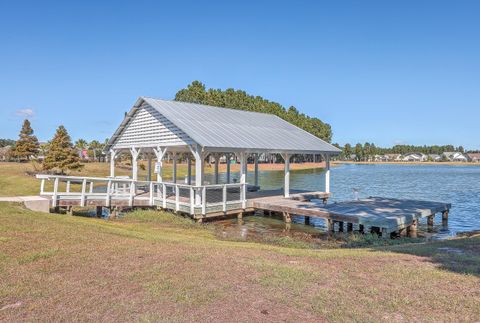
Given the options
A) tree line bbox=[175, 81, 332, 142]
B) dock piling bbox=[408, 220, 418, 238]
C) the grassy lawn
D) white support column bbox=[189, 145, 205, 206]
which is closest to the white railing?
white support column bbox=[189, 145, 205, 206]

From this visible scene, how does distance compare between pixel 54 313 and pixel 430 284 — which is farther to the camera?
pixel 430 284

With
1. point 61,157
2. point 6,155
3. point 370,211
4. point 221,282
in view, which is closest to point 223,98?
point 61,157

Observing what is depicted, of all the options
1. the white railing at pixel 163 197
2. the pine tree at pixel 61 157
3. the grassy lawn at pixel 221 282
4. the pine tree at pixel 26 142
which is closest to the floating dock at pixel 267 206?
the white railing at pixel 163 197

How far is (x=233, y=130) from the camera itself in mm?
21047

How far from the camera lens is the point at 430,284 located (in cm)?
651

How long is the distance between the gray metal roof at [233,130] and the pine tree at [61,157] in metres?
24.6

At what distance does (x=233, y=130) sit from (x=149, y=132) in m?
4.59

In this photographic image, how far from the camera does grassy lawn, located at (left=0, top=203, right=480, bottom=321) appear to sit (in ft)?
17.4

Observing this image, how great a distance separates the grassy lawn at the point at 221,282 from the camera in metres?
5.29

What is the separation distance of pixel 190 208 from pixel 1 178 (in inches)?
1062

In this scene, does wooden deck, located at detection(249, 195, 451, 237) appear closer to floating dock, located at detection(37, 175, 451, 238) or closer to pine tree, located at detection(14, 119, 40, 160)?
floating dock, located at detection(37, 175, 451, 238)

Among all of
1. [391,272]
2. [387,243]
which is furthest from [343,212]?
[391,272]

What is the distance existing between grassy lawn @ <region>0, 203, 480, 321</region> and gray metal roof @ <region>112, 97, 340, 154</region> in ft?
29.8

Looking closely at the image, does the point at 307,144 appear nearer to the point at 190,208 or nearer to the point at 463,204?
the point at 190,208
